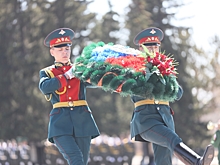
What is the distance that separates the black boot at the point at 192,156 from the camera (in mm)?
5957

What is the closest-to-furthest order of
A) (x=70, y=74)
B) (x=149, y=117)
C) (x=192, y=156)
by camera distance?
(x=192, y=156)
(x=70, y=74)
(x=149, y=117)

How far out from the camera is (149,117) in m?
6.86

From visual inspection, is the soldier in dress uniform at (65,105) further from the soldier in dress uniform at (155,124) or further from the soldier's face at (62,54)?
the soldier in dress uniform at (155,124)

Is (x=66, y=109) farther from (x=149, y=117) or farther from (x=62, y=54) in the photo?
(x=149, y=117)

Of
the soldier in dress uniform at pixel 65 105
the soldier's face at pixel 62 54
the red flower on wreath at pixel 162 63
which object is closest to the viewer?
the red flower on wreath at pixel 162 63

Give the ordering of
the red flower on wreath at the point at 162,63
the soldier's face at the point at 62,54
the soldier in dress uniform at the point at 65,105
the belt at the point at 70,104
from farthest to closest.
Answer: the soldier's face at the point at 62,54
the belt at the point at 70,104
the soldier in dress uniform at the point at 65,105
the red flower on wreath at the point at 162,63

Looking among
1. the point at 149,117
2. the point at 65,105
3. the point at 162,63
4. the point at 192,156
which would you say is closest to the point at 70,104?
the point at 65,105

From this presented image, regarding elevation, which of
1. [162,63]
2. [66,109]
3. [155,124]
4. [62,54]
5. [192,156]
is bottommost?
[192,156]

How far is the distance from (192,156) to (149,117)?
3.06 feet

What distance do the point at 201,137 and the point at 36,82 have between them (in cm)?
789

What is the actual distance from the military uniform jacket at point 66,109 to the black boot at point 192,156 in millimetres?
1067

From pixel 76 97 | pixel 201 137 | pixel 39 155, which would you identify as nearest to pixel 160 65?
pixel 76 97

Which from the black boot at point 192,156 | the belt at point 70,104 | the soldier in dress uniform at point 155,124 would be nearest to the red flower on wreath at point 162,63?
A: the soldier in dress uniform at point 155,124

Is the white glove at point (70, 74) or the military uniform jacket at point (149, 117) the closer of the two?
the white glove at point (70, 74)
